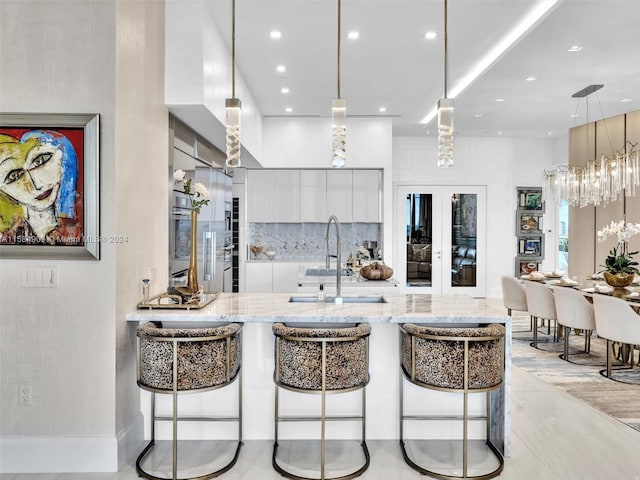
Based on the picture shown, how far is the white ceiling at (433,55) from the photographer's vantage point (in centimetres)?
354

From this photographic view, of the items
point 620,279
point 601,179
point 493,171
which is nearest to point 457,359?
point 620,279

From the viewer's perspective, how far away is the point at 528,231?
8.90 metres

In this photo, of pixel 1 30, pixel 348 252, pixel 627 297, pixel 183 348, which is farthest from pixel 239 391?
pixel 348 252

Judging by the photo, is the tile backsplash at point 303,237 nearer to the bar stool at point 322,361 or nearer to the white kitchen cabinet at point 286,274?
the white kitchen cabinet at point 286,274

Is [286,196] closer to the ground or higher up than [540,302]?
higher up

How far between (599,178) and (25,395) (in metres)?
6.50

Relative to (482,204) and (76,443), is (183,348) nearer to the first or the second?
(76,443)

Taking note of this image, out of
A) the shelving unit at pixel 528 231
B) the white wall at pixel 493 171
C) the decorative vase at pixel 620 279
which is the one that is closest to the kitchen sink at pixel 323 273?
the decorative vase at pixel 620 279

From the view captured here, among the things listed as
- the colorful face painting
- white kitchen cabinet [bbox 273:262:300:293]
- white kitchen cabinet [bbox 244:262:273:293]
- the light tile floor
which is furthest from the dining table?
the colorful face painting

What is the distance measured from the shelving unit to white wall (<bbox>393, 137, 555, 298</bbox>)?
109mm

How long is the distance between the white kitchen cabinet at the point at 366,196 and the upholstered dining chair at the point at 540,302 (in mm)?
2641

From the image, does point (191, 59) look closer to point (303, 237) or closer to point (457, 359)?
point (457, 359)

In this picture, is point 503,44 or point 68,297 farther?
point 503,44

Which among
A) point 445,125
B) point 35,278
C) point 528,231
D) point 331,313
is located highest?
point 445,125
